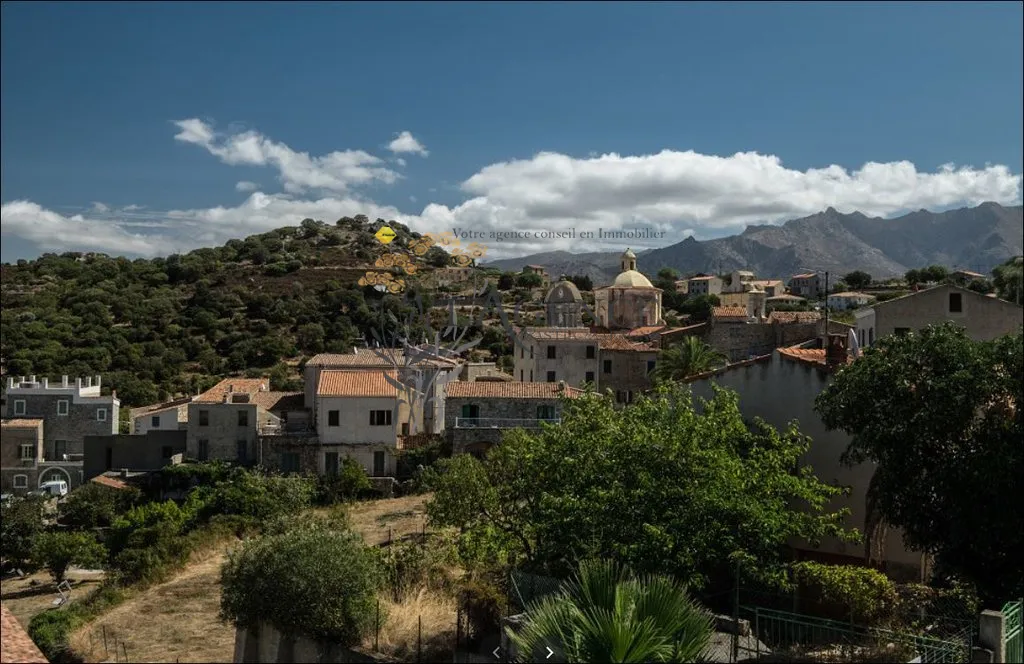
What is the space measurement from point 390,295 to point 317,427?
46.8 m

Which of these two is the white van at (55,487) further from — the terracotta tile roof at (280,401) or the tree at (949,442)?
the tree at (949,442)

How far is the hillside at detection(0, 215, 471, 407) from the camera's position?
64.8 meters

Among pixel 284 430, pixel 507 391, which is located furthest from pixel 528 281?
pixel 284 430

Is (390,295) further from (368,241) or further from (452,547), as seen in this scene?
(452,547)

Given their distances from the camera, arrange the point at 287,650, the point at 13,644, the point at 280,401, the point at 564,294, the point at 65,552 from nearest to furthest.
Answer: the point at 13,644 → the point at 287,650 → the point at 65,552 → the point at 280,401 → the point at 564,294

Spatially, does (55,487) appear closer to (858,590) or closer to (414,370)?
(414,370)

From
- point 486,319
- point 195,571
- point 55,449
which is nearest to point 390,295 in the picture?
point 486,319

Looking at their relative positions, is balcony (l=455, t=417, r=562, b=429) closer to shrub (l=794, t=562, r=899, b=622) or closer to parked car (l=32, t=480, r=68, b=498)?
parked car (l=32, t=480, r=68, b=498)

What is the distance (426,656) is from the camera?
14.0m

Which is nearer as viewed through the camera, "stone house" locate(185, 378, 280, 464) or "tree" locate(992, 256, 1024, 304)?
"stone house" locate(185, 378, 280, 464)

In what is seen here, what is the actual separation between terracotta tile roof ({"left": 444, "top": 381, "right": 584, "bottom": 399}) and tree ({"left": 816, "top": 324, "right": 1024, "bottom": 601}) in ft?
73.2

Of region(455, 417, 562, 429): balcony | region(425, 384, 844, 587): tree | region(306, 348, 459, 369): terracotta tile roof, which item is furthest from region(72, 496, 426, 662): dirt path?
region(306, 348, 459, 369): terracotta tile roof

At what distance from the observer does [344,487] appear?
3375cm

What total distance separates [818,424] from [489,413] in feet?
67.0
